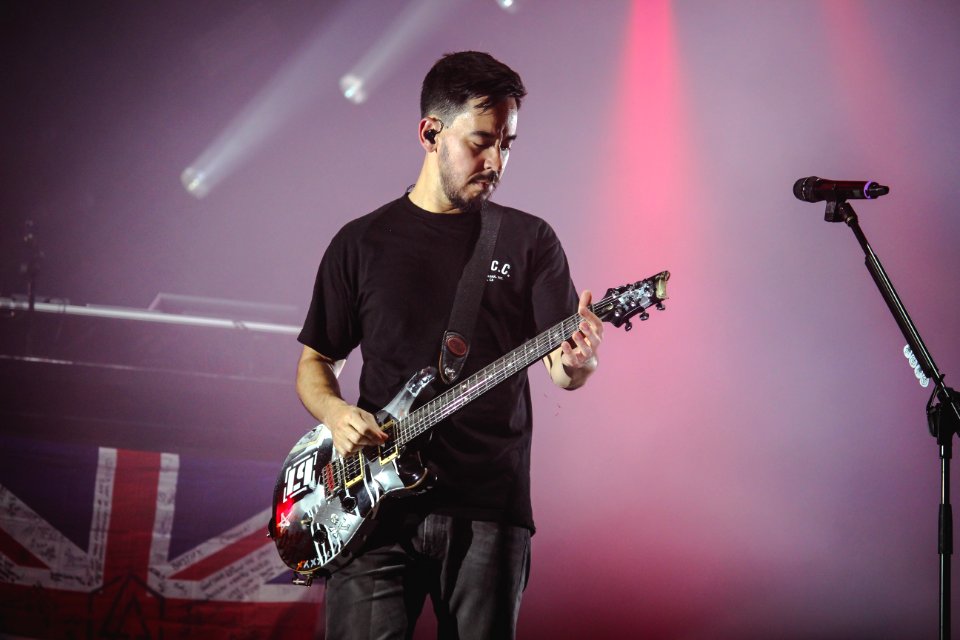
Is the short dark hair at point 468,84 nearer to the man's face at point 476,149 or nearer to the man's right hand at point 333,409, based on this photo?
the man's face at point 476,149

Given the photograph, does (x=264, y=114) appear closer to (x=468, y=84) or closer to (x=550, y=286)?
(x=468, y=84)

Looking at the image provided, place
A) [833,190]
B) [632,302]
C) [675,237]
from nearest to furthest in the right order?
1. [632,302]
2. [833,190]
3. [675,237]

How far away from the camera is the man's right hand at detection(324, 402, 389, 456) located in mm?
2234

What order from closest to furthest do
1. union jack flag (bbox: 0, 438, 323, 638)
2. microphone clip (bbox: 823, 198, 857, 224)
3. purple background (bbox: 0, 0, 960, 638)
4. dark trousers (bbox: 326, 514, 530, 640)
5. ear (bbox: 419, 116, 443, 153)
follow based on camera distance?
dark trousers (bbox: 326, 514, 530, 640) < ear (bbox: 419, 116, 443, 153) < microphone clip (bbox: 823, 198, 857, 224) < union jack flag (bbox: 0, 438, 323, 638) < purple background (bbox: 0, 0, 960, 638)

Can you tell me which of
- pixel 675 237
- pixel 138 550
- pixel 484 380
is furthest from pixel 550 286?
pixel 138 550

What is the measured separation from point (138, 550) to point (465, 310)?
7.42ft

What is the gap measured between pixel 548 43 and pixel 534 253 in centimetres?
252

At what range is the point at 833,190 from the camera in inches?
105

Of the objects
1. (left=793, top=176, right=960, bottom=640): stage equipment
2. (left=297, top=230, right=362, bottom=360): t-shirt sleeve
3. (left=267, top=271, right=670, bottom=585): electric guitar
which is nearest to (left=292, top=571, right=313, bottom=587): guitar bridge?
(left=267, top=271, right=670, bottom=585): electric guitar

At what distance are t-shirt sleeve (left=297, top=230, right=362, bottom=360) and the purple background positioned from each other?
1.74m

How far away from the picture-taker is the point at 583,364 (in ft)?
7.12

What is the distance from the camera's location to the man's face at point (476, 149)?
2.45m

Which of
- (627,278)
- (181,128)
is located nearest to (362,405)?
(627,278)

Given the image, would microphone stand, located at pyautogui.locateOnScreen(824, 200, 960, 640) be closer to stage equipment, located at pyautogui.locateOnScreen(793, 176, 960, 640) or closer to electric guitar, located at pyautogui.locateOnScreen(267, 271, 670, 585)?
stage equipment, located at pyautogui.locateOnScreen(793, 176, 960, 640)
